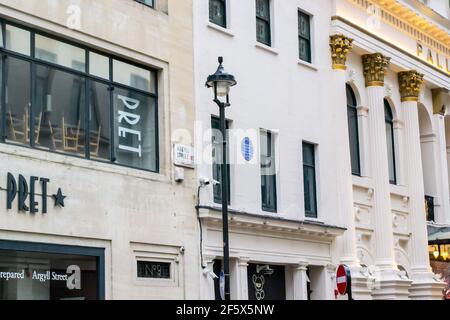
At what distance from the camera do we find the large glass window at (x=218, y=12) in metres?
25.1

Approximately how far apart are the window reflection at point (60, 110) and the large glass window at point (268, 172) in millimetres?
6898

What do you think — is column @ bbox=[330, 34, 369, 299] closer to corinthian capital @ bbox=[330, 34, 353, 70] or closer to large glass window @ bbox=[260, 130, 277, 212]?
corinthian capital @ bbox=[330, 34, 353, 70]

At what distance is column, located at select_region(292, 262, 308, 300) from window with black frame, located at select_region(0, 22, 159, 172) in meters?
6.50

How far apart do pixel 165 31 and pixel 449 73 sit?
61.2 feet

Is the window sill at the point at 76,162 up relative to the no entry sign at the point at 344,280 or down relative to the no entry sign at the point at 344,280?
up

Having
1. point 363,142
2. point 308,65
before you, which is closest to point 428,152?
point 363,142

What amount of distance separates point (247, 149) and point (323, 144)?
167 inches

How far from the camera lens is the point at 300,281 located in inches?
1054

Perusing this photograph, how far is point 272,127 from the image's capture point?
26438 mm

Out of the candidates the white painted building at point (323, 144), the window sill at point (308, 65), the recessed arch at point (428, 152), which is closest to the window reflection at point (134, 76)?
the white painted building at point (323, 144)

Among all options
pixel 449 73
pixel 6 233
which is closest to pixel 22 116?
pixel 6 233

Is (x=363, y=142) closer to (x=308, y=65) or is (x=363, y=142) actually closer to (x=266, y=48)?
(x=308, y=65)

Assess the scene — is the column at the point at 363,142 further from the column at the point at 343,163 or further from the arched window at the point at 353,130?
the column at the point at 343,163

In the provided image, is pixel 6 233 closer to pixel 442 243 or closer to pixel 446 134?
pixel 442 243
